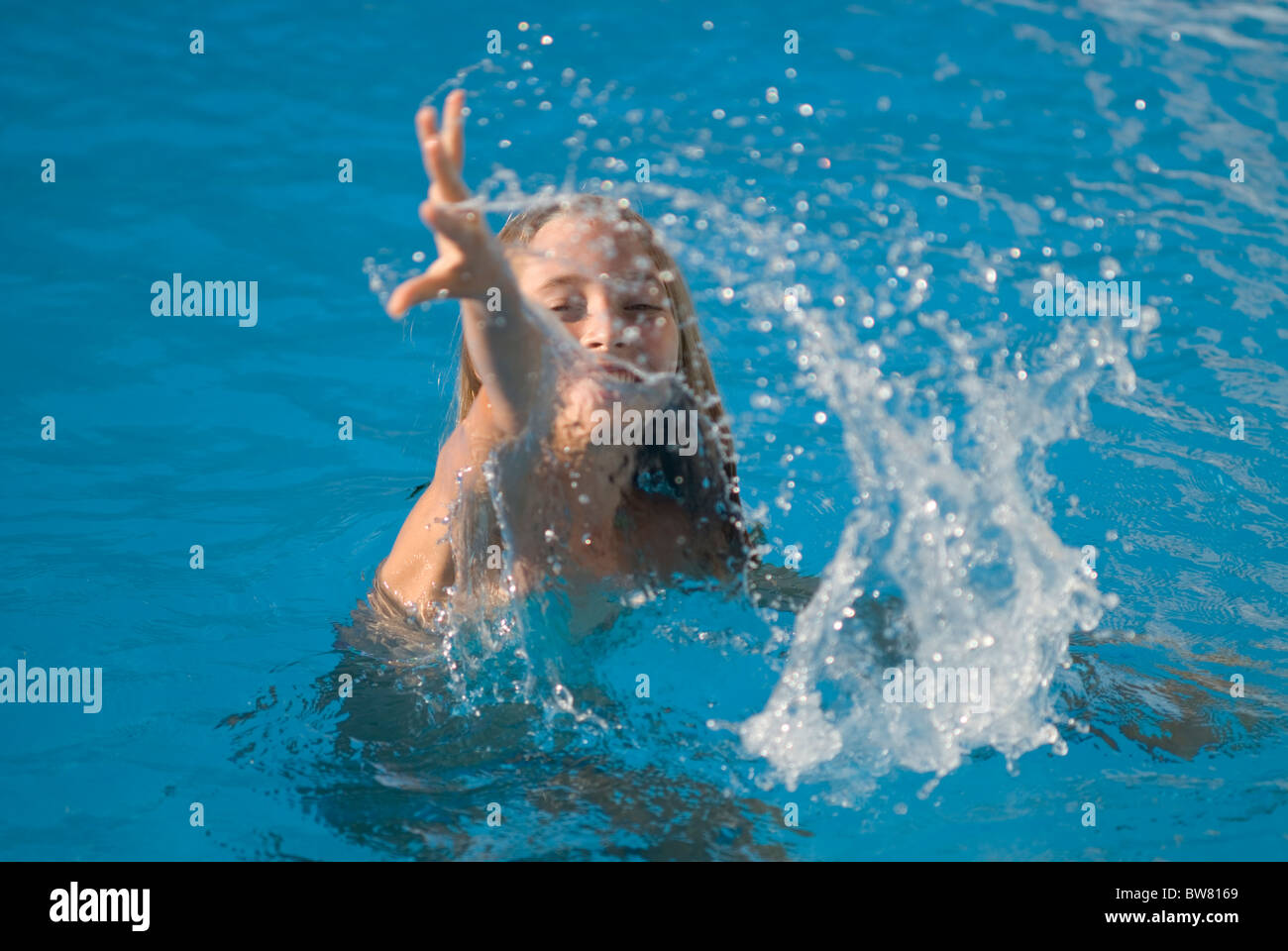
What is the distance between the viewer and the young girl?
7.51ft

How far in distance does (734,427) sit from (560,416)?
2223mm

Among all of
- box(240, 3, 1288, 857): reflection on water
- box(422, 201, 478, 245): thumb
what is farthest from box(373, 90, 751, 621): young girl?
box(240, 3, 1288, 857): reflection on water

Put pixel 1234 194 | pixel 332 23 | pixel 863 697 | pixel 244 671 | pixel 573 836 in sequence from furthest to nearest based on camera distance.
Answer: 1. pixel 332 23
2. pixel 1234 194
3. pixel 244 671
4. pixel 863 697
5. pixel 573 836

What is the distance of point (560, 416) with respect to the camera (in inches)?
103

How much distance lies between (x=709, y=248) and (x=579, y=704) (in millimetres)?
1786

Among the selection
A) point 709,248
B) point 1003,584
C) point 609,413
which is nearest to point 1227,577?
point 1003,584

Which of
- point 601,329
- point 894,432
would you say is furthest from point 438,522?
point 894,432

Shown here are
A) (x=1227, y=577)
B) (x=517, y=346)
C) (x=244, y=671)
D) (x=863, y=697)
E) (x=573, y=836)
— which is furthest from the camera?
(x=1227, y=577)

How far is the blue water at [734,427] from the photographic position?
291cm

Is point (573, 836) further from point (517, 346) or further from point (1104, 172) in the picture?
point (1104, 172)

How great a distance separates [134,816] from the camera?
9.87 feet

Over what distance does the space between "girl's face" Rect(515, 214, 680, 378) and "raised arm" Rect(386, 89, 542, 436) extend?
1.14ft

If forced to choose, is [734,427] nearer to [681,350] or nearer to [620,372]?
[681,350]
